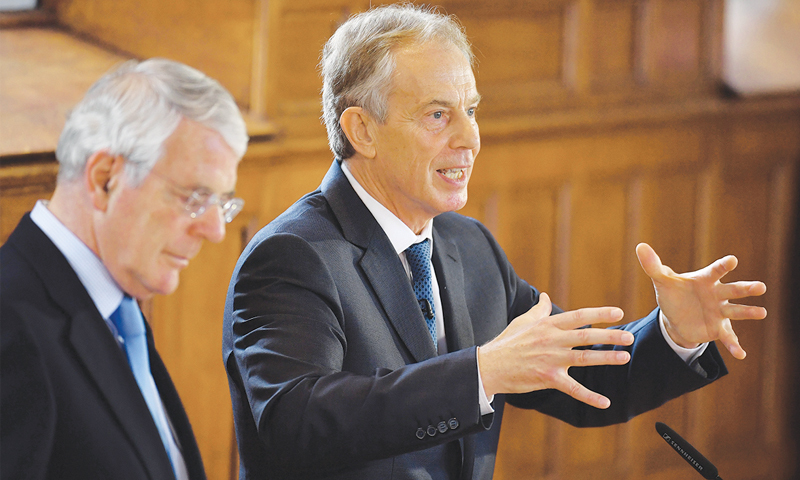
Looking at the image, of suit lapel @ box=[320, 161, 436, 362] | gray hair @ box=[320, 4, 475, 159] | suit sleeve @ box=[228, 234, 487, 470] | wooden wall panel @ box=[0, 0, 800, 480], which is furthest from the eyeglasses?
wooden wall panel @ box=[0, 0, 800, 480]

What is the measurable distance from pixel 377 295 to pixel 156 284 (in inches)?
21.5

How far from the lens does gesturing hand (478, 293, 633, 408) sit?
63.7 inches

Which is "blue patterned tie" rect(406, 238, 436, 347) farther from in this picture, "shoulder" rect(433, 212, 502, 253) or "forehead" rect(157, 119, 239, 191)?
"forehead" rect(157, 119, 239, 191)

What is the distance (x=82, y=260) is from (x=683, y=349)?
127 centimetres

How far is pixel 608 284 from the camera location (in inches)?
165

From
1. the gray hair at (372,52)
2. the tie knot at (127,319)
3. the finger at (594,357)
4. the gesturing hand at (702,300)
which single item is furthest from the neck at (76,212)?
the gesturing hand at (702,300)

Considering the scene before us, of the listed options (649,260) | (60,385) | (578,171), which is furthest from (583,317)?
(578,171)

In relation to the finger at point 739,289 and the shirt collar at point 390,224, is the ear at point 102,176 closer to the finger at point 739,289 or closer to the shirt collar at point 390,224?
the shirt collar at point 390,224

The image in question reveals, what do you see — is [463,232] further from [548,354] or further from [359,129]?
[548,354]

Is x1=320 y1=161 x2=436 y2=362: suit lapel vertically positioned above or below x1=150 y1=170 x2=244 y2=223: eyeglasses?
below

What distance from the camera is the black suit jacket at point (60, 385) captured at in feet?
4.51

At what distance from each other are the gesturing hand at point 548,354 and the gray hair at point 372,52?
2.12 feet

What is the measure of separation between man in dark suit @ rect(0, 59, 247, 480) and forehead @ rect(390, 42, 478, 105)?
0.50 meters

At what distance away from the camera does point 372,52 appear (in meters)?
2.04
